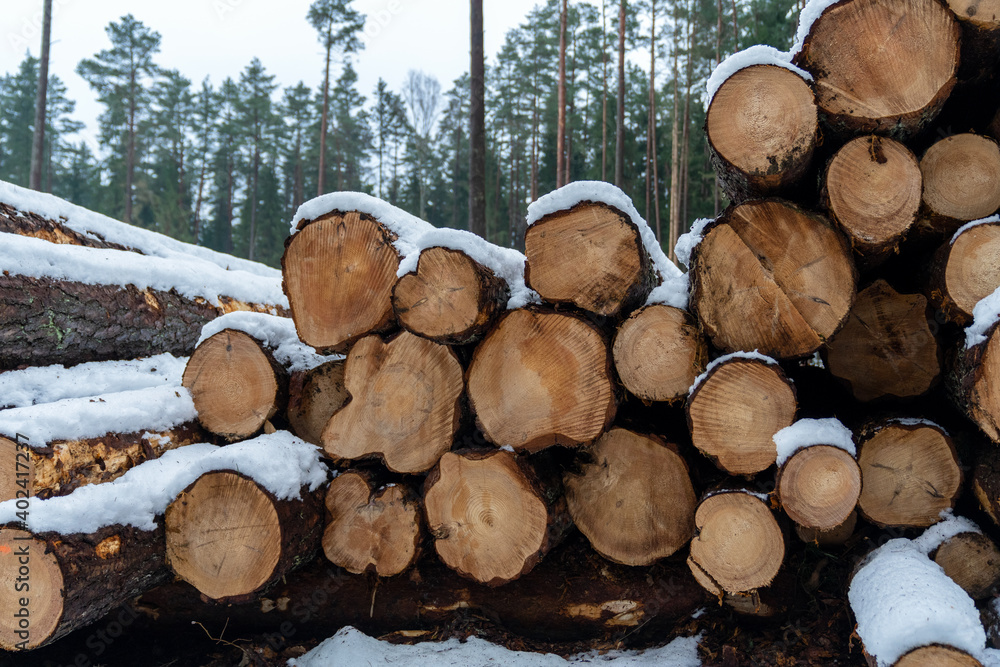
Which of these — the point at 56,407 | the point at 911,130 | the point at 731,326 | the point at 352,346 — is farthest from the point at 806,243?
the point at 56,407

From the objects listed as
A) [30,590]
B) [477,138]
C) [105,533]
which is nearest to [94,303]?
[105,533]

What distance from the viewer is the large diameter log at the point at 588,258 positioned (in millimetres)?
1986

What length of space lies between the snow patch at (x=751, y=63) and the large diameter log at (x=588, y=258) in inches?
20.9

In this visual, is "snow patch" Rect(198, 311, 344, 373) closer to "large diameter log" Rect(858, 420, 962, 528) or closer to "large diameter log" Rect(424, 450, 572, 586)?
"large diameter log" Rect(424, 450, 572, 586)

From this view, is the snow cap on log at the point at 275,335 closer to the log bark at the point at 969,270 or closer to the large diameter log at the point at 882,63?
the large diameter log at the point at 882,63

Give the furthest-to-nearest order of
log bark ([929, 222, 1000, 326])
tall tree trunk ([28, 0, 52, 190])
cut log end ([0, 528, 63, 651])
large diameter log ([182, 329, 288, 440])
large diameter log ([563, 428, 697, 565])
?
tall tree trunk ([28, 0, 52, 190]) < large diameter log ([182, 329, 288, 440]) < large diameter log ([563, 428, 697, 565]) < log bark ([929, 222, 1000, 326]) < cut log end ([0, 528, 63, 651])

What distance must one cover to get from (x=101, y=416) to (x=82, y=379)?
2.41 ft

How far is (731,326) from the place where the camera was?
1.95 metres

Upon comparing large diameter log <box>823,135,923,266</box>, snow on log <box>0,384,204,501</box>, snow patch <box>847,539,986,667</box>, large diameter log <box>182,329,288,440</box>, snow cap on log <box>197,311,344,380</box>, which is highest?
large diameter log <box>823,135,923,266</box>

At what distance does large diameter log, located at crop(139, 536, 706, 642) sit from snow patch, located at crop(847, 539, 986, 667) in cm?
64

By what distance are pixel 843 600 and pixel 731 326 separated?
1129 mm

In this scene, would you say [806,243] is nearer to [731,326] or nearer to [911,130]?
[731,326]

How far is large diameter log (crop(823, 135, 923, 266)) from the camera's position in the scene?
1.83 metres

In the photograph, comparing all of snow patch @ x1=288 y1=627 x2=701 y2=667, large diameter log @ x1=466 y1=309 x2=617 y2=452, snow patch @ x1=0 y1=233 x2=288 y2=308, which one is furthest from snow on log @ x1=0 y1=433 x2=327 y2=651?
snow patch @ x1=0 y1=233 x2=288 y2=308
